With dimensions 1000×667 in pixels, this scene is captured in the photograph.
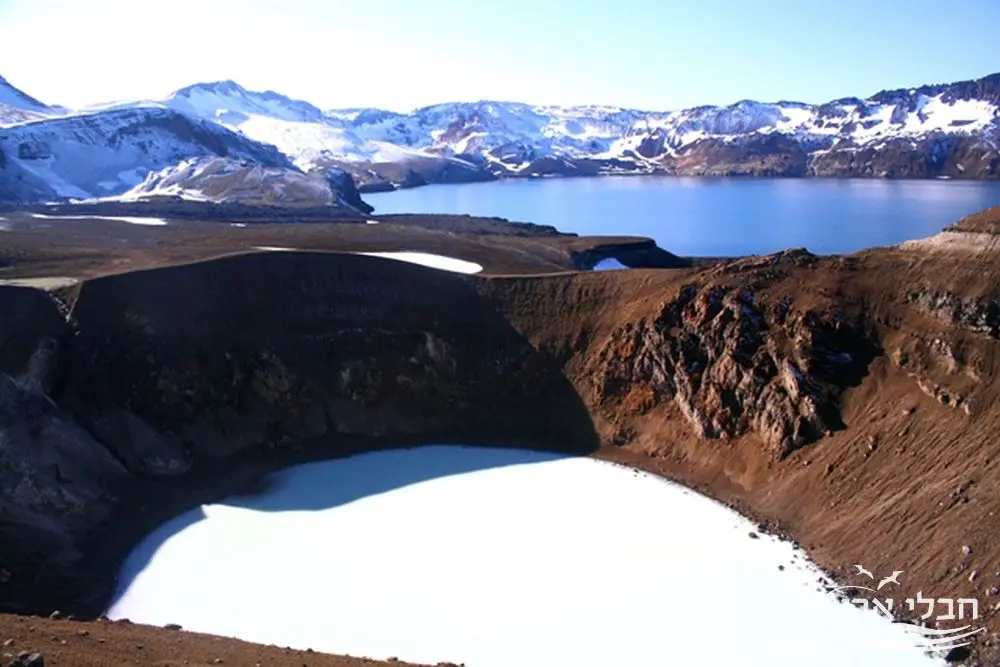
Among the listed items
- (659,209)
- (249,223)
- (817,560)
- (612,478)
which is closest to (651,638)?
(817,560)

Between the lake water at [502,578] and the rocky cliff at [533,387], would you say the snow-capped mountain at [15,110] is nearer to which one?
the rocky cliff at [533,387]

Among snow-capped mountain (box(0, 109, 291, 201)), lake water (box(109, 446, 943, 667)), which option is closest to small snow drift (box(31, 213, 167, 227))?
snow-capped mountain (box(0, 109, 291, 201))

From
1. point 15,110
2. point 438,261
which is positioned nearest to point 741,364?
point 438,261

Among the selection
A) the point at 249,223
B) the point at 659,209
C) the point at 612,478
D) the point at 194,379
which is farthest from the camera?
the point at 659,209

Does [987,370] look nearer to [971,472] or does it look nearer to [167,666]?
[971,472]

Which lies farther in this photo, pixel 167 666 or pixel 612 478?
pixel 612 478

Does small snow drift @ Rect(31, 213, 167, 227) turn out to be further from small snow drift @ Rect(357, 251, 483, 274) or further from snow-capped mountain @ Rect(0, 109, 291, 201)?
small snow drift @ Rect(357, 251, 483, 274)

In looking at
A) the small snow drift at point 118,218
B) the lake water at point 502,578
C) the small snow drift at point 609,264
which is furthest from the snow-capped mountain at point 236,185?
the lake water at point 502,578
